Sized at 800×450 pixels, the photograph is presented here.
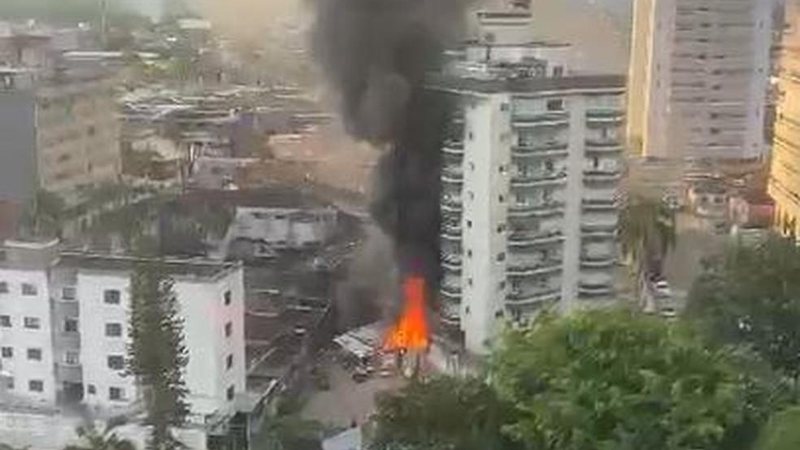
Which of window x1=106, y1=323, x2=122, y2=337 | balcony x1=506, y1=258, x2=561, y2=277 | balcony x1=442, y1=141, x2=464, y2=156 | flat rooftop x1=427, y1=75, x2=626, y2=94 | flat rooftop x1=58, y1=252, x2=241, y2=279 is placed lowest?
window x1=106, y1=323, x2=122, y2=337

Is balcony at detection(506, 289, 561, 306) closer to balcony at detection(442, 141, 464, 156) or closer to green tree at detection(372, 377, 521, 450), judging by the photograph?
balcony at detection(442, 141, 464, 156)

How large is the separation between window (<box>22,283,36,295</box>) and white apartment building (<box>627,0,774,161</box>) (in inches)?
136

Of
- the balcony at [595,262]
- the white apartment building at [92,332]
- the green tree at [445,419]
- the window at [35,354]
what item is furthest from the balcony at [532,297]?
the window at [35,354]

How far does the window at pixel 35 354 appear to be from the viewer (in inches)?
152

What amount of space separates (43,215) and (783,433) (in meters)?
2.84

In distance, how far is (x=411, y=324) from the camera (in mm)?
4742

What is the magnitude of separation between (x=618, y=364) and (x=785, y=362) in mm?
1272

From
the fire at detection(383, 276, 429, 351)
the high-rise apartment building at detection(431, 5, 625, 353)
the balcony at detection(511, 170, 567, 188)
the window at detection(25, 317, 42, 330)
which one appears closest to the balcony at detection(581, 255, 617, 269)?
the high-rise apartment building at detection(431, 5, 625, 353)

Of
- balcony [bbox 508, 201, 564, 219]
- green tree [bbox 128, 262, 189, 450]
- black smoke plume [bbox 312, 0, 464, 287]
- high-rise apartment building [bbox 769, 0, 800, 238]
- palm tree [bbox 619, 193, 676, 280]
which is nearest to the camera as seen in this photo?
green tree [bbox 128, 262, 189, 450]

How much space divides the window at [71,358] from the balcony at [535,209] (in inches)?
67.5

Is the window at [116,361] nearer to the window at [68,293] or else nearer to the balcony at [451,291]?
the window at [68,293]

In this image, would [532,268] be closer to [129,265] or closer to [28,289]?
[129,265]

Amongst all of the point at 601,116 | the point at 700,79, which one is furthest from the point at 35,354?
the point at 700,79

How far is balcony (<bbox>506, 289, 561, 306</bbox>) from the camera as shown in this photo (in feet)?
15.1
